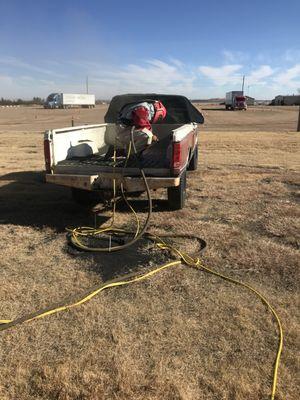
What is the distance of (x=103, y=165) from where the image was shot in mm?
6355

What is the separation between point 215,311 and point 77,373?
1.31 metres

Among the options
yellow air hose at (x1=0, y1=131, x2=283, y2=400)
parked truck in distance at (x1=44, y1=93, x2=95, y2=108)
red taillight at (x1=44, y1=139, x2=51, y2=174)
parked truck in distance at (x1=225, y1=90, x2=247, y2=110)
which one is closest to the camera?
yellow air hose at (x1=0, y1=131, x2=283, y2=400)

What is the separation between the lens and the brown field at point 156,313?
2811 mm

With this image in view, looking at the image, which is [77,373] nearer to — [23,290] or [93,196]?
[23,290]

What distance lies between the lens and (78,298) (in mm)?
3818

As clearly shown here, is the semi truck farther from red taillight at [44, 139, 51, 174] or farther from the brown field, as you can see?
the brown field

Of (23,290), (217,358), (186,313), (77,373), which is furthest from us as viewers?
(23,290)

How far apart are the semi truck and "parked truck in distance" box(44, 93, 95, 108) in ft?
242

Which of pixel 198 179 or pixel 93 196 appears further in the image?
pixel 198 179

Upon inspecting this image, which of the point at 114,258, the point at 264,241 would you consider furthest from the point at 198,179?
the point at 114,258

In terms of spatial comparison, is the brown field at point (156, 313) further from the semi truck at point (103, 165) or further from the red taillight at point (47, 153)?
the red taillight at point (47, 153)

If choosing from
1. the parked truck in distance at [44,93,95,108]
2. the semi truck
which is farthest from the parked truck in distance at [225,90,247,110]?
the semi truck

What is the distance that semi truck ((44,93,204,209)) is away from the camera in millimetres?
5730

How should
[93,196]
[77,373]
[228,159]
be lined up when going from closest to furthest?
[77,373] < [93,196] < [228,159]
